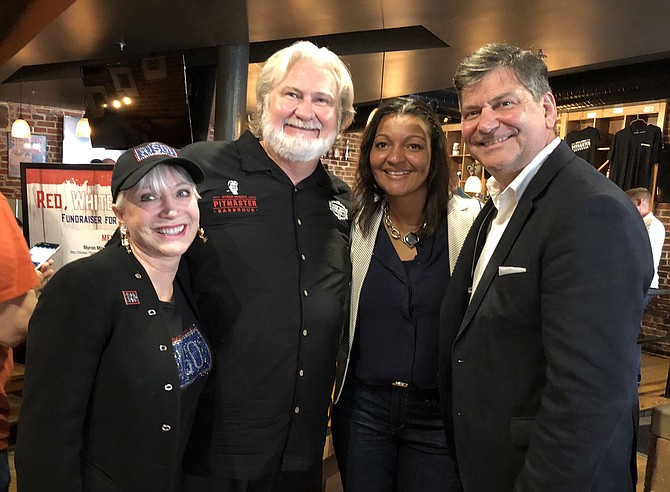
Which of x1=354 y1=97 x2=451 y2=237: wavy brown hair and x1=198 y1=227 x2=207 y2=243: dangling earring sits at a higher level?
x1=354 y1=97 x2=451 y2=237: wavy brown hair

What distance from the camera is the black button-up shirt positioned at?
5.07 feet

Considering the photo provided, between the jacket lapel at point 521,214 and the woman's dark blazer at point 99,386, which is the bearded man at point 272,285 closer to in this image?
the woman's dark blazer at point 99,386

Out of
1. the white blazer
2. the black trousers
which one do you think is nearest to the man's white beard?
Result: the white blazer

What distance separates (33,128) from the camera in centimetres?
837

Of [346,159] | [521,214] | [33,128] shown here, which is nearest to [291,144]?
[521,214]

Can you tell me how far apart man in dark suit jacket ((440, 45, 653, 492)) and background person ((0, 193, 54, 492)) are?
1.20 metres

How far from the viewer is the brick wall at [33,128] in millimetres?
8031

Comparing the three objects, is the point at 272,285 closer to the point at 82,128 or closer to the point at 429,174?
the point at 429,174

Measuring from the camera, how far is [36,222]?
8.56ft

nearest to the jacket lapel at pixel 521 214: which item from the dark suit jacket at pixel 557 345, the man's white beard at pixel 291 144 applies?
the dark suit jacket at pixel 557 345

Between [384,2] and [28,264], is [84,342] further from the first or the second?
[384,2]

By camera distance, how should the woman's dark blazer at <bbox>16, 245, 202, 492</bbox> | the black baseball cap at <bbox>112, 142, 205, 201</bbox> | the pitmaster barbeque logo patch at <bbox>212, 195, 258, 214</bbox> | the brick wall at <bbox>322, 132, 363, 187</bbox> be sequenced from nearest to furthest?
the woman's dark blazer at <bbox>16, 245, 202, 492</bbox> < the black baseball cap at <bbox>112, 142, 205, 201</bbox> < the pitmaster barbeque logo patch at <bbox>212, 195, 258, 214</bbox> < the brick wall at <bbox>322, 132, 363, 187</bbox>

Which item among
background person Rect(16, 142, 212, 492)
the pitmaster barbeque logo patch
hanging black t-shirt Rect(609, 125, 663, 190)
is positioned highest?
hanging black t-shirt Rect(609, 125, 663, 190)

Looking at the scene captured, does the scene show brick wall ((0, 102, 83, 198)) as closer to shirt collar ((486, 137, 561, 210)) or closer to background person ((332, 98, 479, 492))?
background person ((332, 98, 479, 492))
